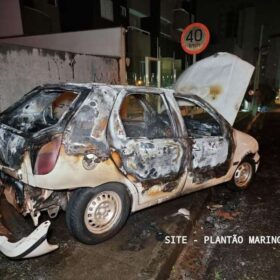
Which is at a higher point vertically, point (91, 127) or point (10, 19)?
point (10, 19)

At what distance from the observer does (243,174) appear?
4.54 metres

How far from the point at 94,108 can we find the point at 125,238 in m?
1.60

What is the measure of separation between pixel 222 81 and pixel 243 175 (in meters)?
1.74

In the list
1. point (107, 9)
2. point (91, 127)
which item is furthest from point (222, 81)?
point (107, 9)

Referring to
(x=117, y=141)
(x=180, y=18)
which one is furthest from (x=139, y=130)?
(x=180, y=18)

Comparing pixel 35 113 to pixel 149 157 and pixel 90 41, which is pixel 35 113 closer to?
pixel 149 157

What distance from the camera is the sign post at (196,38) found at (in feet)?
20.5

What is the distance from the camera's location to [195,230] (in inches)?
134

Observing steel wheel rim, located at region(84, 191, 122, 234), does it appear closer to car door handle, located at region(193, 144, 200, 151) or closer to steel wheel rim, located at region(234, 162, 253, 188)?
car door handle, located at region(193, 144, 200, 151)

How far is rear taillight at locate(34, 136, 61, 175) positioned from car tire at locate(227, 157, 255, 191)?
301 centimetres

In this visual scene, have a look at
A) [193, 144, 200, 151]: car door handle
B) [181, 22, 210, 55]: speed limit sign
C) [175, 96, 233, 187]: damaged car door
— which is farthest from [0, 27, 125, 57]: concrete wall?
[193, 144, 200, 151]: car door handle

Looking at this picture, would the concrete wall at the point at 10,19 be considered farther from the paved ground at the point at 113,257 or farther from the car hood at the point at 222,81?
the paved ground at the point at 113,257

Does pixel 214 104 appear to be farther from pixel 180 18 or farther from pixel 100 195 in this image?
pixel 180 18

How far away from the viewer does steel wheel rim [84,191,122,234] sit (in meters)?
2.78
